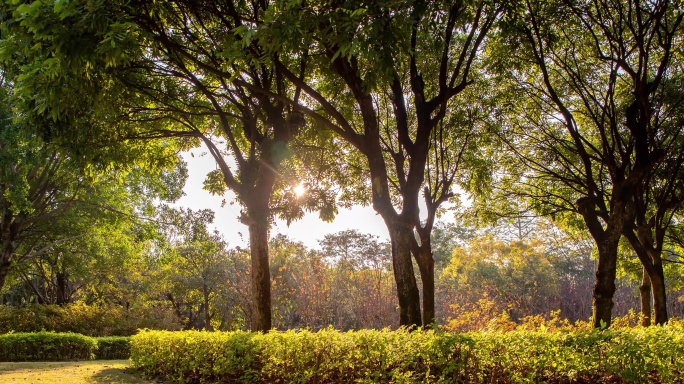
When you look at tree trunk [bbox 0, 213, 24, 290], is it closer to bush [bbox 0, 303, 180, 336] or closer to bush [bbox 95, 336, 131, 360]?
bush [bbox 0, 303, 180, 336]

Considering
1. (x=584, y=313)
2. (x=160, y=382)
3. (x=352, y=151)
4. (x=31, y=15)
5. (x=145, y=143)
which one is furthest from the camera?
(x=584, y=313)

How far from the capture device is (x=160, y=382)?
945cm

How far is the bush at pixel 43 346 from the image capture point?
1559 centimetres

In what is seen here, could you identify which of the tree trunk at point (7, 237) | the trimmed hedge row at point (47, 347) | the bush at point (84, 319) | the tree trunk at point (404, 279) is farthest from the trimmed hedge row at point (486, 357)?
the bush at point (84, 319)

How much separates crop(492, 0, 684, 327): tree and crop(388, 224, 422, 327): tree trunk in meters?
3.47

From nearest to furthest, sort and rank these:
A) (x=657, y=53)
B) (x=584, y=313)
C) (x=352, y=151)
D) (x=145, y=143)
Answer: (x=657, y=53), (x=145, y=143), (x=352, y=151), (x=584, y=313)

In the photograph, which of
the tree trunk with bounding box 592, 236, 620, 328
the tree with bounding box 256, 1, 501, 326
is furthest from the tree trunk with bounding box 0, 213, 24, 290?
the tree trunk with bounding box 592, 236, 620, 328

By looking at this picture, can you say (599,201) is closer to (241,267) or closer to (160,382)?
(160,382)

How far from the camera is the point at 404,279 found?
772cm

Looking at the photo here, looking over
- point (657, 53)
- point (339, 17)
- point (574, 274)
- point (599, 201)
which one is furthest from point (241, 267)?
point (574, 274)

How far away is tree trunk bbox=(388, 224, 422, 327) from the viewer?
763cm

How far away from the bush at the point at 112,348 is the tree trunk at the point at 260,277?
1116 centimetres

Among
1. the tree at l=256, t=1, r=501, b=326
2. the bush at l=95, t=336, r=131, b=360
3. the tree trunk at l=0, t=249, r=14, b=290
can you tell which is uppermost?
the tree at l=256, t=1, r=501, b=326

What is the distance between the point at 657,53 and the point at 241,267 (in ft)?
65.0
